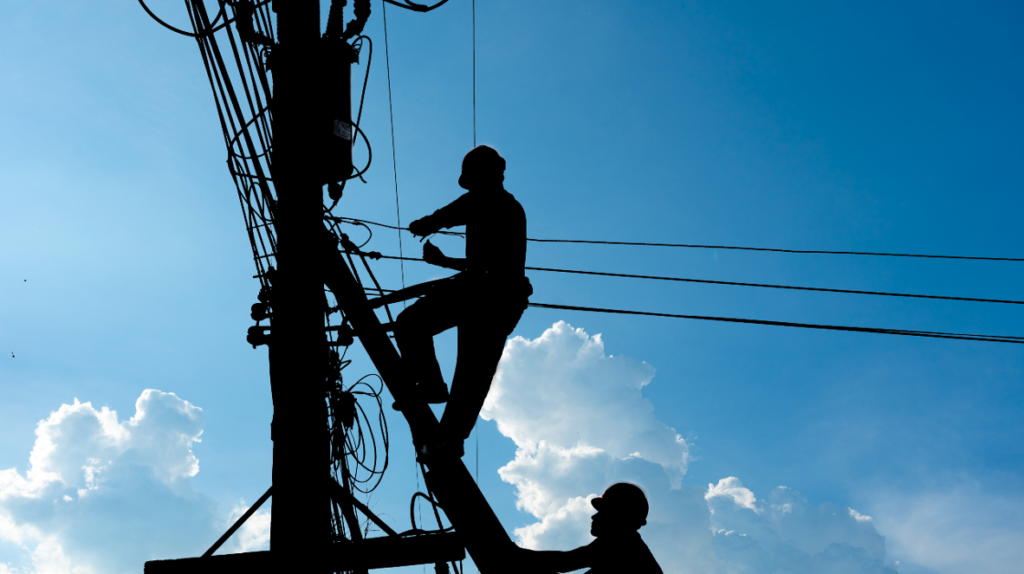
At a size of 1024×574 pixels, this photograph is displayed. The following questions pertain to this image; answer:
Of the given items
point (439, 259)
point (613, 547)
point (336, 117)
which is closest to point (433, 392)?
point (439, 259)

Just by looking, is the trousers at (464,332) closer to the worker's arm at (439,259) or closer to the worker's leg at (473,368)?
the worker's leg at (473,368)

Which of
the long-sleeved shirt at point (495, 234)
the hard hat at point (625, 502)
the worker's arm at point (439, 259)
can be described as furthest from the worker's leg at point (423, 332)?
A: the hard hat at point (625, 502)

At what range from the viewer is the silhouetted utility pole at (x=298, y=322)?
9.84 feet

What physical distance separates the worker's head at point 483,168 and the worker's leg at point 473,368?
88cm

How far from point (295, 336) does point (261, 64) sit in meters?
2.83

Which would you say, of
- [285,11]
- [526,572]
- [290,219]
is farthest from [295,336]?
[285,11]

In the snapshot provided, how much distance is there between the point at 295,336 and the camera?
3.24m

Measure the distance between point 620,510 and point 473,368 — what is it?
3.53 ft

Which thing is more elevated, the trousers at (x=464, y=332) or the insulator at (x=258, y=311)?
the insulator at (x=258, y=311)

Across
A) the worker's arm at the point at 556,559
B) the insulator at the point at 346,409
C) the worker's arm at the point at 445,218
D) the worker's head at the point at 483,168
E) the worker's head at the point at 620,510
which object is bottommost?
the worker's arm at the point at 556,559

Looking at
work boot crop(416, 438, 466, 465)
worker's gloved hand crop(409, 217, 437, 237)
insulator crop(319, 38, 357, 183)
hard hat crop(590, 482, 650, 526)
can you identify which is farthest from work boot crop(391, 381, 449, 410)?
insulator crop(319, 38, 357, 183)

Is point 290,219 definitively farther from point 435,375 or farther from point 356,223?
point 356,223

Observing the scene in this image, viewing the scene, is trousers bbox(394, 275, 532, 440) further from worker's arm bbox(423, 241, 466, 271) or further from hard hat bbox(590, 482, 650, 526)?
hard hat bbox(590, 482, 650, 526)

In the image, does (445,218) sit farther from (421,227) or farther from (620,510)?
(620,510)
